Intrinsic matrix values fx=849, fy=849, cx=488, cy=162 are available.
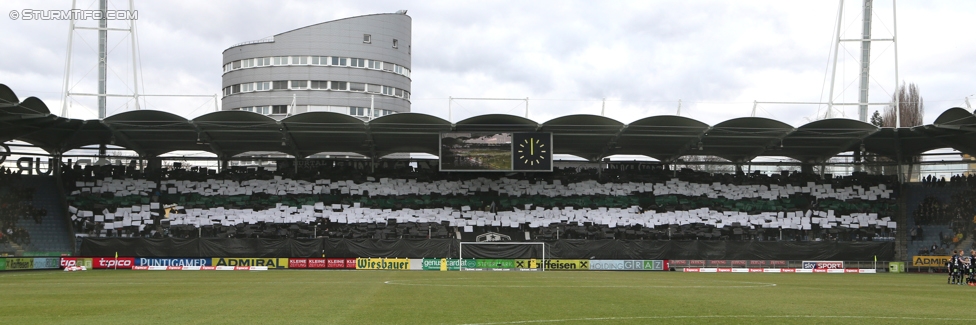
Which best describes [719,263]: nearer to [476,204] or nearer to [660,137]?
[660,137]

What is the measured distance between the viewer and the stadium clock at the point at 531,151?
160 ft

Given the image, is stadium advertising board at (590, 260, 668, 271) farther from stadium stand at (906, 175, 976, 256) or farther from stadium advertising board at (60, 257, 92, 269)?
stadium advertising board at (60, 257, 92, 269)

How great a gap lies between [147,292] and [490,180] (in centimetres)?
3188

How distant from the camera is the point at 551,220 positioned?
52.2 m

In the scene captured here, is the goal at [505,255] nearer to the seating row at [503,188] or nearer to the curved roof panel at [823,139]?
the seating row at [503,188]

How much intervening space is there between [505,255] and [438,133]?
867cm

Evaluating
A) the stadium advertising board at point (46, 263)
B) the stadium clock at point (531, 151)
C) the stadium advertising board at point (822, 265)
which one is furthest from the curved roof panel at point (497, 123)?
the stadium advertising board at point (46, 263)

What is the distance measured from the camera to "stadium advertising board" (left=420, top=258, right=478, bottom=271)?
4453 centimetres

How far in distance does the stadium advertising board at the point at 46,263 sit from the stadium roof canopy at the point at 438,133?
273 inches

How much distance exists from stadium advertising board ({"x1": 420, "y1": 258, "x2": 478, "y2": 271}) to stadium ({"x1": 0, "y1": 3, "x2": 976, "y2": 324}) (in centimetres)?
12

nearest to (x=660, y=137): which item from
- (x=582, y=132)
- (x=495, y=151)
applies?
(x=582, y=132)

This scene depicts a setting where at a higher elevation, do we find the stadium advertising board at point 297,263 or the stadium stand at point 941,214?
the stadium stand at point 941,214

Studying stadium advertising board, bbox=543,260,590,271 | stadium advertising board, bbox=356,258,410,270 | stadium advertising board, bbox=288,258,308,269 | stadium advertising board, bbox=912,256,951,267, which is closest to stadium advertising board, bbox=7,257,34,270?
stadium advertising board, bbox=288,258,308,269

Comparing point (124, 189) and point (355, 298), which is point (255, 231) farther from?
point (355, 298)
